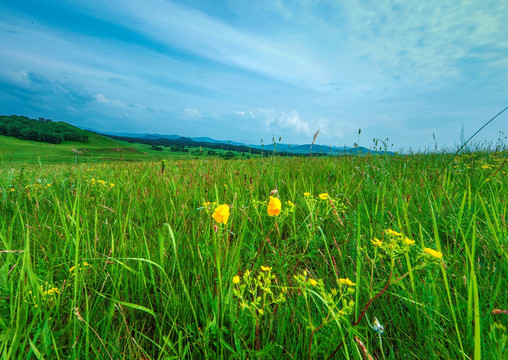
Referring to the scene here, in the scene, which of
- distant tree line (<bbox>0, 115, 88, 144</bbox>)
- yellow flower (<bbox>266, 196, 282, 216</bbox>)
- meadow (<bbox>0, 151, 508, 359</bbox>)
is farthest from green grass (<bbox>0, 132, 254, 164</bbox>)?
distant tree line (<bbox>0, 115, 88, 144</bbox>)

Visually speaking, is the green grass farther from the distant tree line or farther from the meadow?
the distant tree line

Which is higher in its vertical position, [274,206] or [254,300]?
[274,206]

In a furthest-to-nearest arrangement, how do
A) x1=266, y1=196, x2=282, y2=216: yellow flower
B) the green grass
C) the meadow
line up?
the green grass, x1=266, y1=196, x2=282, y2=216: yellow flower, the meadow

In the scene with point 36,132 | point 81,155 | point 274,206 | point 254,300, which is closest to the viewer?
point 254,300

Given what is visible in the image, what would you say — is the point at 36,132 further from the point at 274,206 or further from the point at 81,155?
the point at 274,206

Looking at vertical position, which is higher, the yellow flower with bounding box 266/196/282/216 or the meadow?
the yellow flower with bounding box 266/196/282/216

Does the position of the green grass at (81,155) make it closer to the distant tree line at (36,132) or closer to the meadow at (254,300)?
the meadow at (254,300)

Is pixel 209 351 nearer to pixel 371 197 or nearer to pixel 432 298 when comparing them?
pixel 432 298

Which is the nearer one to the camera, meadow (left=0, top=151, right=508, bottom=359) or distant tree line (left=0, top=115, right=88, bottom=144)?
meadow (left=0, top=151, right=508, bottom=359)

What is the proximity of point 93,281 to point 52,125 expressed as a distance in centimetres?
11087

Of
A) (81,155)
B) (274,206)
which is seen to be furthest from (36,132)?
(274,206)

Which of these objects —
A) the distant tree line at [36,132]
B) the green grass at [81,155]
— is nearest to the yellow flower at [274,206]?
the green grass at [81,155]

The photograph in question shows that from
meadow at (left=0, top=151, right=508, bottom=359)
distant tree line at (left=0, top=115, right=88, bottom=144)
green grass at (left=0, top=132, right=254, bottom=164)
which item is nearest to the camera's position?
meadow at (left=0, top=151, right=508, bottom=359)

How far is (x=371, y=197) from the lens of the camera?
8.88ft
